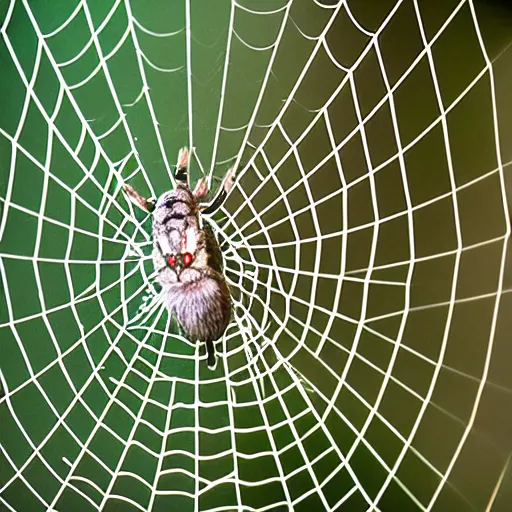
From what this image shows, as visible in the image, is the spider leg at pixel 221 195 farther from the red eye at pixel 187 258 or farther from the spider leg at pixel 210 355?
the spider leg at pixel 210 355

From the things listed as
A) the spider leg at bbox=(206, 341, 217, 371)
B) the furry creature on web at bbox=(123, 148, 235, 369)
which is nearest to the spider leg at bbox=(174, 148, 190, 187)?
the furry creature on web at bbox=(123, 148, 235, 369)

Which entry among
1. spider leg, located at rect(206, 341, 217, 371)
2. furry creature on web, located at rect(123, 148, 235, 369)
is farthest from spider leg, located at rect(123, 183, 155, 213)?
spider leg, located at rect(206, 341, 217, 371)

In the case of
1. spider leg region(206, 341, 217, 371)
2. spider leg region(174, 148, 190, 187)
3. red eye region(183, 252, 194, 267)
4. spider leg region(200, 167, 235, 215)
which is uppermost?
spider leg region(174, 148, 190, 187)

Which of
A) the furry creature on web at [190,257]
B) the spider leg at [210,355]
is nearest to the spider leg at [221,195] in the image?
the furry creature on web at [190,257]

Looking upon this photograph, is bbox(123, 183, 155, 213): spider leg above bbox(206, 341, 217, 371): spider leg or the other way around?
above

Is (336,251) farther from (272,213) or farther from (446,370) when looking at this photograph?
(446,370)

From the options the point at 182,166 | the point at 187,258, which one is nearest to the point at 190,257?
the point at 187,258

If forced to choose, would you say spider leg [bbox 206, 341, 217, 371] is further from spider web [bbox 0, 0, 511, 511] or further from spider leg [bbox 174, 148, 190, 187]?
spider leg [bbox 174, 148, 190, 187]
